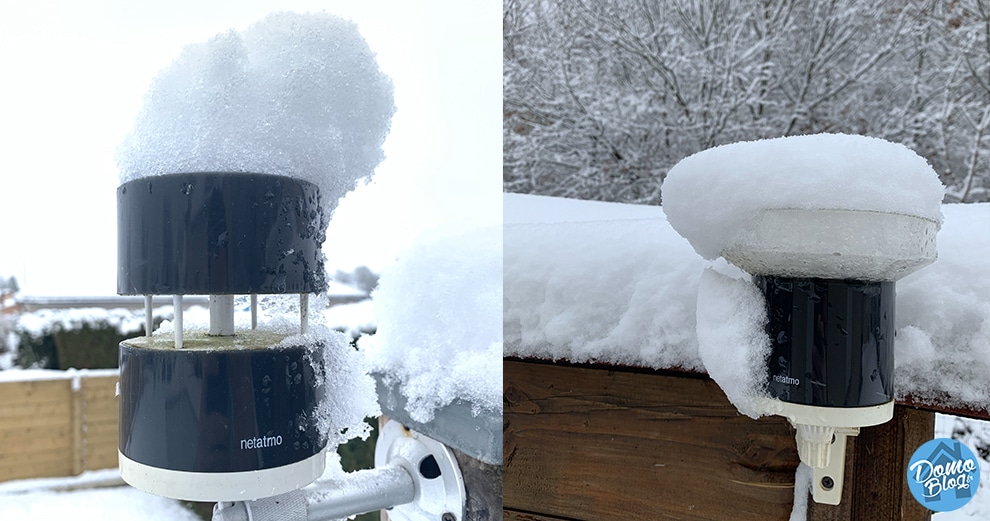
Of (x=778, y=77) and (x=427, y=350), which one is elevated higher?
(x=778, y=77)

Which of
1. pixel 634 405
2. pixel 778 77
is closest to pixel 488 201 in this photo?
pixel 634 405

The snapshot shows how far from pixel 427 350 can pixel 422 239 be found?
10 cm

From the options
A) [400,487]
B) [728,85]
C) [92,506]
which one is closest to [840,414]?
[400,487]

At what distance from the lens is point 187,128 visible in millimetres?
302

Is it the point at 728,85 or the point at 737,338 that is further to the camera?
the point at 728,85

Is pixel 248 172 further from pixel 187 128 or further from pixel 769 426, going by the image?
pixel 769 426

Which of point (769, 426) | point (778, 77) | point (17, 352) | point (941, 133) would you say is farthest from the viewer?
point (778, 77)

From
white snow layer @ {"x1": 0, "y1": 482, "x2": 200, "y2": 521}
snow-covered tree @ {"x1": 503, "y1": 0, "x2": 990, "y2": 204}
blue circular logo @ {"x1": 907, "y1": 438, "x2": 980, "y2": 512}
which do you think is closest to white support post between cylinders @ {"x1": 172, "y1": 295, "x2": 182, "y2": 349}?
white snow layer @ {"x1": 0, "y1": 482, "x2": 200, "y2": 521}

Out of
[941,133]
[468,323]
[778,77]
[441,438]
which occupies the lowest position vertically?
[441,438]

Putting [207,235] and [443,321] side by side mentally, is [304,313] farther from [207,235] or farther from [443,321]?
[443,321]

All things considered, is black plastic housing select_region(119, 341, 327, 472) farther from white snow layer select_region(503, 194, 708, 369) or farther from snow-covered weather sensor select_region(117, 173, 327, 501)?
white snow layer select_region(503, 194, 708, 369)

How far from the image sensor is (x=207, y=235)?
287 mm

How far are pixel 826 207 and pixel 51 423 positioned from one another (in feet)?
3.59

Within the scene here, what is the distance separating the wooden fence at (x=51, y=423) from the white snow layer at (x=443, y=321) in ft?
1.63
